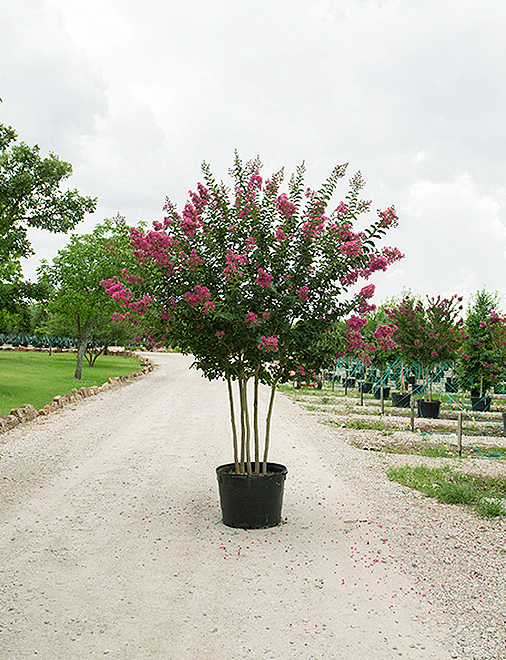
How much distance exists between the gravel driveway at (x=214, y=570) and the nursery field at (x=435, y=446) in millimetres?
428

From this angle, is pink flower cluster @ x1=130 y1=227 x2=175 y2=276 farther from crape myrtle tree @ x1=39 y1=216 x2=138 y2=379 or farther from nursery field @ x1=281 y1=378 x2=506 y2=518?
crape myrtle tree @ x1=39 y1=216 x2=138 y2=379

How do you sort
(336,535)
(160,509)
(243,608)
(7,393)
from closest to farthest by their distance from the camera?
1. (243,608)
2. (336,535)
3. (160,509)
4. (7,393)

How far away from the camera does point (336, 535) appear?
5.32 m

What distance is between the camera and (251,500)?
18.1 feet

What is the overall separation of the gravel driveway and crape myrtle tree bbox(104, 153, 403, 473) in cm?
116

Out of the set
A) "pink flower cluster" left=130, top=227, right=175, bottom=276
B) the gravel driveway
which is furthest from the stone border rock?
"pink flower cluster" left=130, top=227, right=175, bottom=276

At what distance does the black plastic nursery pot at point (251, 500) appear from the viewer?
5.53 m

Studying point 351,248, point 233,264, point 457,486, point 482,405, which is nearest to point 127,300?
point 233,264

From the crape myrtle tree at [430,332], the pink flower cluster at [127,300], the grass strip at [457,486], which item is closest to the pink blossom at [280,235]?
the pink flower cluster at [127,300]

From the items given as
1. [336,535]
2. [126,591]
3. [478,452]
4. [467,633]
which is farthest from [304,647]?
[478,452]

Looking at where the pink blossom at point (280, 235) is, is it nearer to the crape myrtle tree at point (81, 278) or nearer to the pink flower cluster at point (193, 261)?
the pink flower cluster at point (193, 261)

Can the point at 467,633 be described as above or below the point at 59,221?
below

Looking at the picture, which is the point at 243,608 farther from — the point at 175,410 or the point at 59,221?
the point at 59,221

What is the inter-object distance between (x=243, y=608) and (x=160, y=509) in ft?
8.18
